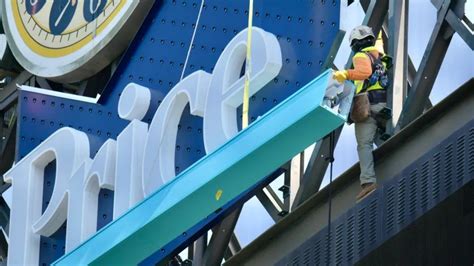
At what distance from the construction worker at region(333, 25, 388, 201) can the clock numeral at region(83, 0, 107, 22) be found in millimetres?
4775

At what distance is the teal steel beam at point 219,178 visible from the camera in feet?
49.3

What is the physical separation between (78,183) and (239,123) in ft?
7.53

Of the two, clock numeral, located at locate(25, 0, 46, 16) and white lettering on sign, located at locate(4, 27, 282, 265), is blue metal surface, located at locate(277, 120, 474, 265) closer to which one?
white lettering on sign, located at locate(4, 27, 282, 265)

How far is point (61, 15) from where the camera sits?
68.6 feet

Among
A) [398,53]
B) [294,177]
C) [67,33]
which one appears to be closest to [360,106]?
[398,53]

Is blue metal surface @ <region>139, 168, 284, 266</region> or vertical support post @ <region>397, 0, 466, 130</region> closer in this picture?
vertical support post @ <region>397, 0, 466, 130</region>

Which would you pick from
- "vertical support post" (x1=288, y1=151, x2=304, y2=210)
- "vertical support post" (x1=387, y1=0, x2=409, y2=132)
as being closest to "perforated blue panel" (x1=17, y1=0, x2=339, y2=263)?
"vertical support post" (x1=387, y1=0, x2=409, y2=132)

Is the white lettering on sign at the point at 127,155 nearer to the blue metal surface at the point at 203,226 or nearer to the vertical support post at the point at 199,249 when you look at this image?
the blue metal surface at the point at 203,226

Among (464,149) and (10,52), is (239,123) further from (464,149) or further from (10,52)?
(10,52)

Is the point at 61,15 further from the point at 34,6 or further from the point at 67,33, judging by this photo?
the point at 34,6

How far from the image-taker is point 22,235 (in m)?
19.5

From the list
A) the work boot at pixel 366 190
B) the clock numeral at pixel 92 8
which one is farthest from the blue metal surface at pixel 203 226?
the clock numeral at pixel 92 8

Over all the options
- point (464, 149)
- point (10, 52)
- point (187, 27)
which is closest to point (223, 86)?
point (187, 27)

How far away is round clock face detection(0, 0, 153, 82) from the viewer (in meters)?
20.1
